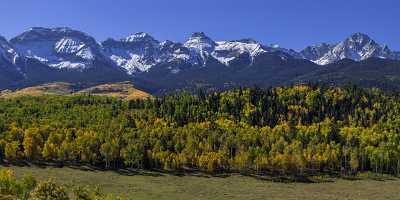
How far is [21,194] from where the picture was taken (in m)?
140

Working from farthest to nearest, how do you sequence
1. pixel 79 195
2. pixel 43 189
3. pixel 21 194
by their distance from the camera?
pixel 21 194, pixel 79 195, pixel 43 189

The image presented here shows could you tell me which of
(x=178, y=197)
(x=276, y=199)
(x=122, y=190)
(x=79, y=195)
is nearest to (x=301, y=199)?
(x=276, y=199)

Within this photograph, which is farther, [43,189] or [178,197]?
[178,197]

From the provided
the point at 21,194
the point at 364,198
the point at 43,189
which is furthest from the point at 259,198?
the point at 43,189

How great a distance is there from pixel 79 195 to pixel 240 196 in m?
80.3

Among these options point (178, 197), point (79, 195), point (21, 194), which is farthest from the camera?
point (178, 197)

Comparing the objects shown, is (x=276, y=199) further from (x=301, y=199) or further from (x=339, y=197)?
(x=339, y=197)

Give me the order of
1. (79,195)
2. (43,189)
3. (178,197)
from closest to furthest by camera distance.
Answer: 1. (43,189)
2. (79,195)
3. (178,197)

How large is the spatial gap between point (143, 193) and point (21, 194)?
58.6 metres

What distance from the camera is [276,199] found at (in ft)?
624

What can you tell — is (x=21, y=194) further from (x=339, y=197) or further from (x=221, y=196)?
(x=339, y=197)

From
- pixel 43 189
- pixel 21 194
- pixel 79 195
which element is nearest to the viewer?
pixel 43 189

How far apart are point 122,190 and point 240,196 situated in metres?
38.4

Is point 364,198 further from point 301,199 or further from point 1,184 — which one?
point 1,184
